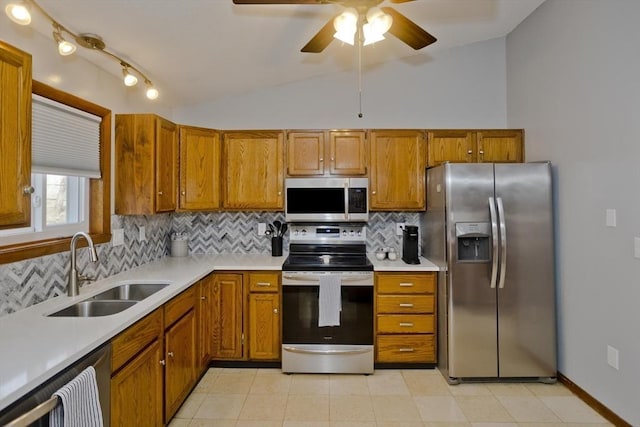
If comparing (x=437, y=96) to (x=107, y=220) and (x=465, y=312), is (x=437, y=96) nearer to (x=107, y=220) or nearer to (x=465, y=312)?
(x=465, y=312)

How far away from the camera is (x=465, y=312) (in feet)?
8.73

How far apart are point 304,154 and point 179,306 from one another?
171cm

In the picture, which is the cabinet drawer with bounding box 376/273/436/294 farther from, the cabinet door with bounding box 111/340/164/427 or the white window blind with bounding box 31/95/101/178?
the white window blind with bounding box 31/95/101/178

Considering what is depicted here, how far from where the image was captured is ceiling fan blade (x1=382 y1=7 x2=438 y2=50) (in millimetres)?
1773

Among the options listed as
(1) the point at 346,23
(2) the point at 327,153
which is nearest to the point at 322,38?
(1) the point at 346,23

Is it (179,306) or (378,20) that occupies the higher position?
(378,20)

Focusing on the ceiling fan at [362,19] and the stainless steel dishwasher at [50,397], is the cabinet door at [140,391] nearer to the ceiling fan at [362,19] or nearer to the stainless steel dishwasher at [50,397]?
the stainless steel dishwasher at [50,397]

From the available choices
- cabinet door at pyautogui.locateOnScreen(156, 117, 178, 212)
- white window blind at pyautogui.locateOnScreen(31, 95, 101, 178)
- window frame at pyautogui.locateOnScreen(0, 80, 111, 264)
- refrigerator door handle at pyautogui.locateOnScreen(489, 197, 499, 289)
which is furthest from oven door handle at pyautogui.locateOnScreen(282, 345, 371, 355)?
white window blind at pyautogui.locateOnScreen(31, 95, 101, 178)

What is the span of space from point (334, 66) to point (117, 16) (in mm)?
1948

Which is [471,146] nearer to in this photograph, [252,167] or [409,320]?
[409,320]

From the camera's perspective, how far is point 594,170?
2326 mm

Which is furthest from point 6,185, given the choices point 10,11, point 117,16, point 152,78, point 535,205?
point 535,205

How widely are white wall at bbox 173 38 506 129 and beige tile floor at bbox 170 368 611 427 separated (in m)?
2.36

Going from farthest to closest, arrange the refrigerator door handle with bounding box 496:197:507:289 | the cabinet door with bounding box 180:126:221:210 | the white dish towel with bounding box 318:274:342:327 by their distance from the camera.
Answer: the cabinet door with bounding box 180:126:221:210
the white dish towel with bounding box 318:274:342:327
the refrigerator door handle with bounding box 496:197:507:289
